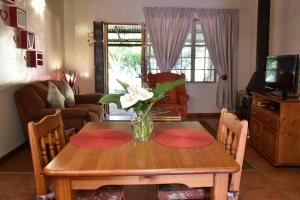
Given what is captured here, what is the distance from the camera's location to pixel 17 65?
3754mm

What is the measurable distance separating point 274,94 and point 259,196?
152 centimetres

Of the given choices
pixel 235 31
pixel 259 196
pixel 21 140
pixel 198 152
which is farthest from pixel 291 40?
pixel 21 140

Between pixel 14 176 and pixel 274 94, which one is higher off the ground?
pixel 274 94

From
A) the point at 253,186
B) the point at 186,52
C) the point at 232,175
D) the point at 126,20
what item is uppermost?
the point at 126,20

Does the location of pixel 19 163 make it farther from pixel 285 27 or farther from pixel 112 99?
pixel 285 27

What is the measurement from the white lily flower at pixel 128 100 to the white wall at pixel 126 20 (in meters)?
4.54

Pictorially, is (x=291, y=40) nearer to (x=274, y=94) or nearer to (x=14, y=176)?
(x=274, y=94)

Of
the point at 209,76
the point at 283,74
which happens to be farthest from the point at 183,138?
the point at 209,76

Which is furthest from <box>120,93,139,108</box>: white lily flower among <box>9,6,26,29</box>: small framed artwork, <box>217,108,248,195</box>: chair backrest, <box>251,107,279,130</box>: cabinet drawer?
<box>9,6,26,29</box>: small framed artwork

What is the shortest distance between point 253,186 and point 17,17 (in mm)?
3339

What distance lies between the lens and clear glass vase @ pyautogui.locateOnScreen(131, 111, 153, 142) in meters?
1.66

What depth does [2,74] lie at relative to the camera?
335cm

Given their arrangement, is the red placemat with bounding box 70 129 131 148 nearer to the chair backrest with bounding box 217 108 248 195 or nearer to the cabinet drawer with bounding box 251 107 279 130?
the chair backrest with bounding box 217 108 248 195

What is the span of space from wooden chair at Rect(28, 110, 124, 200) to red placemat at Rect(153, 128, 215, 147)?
40 cm
